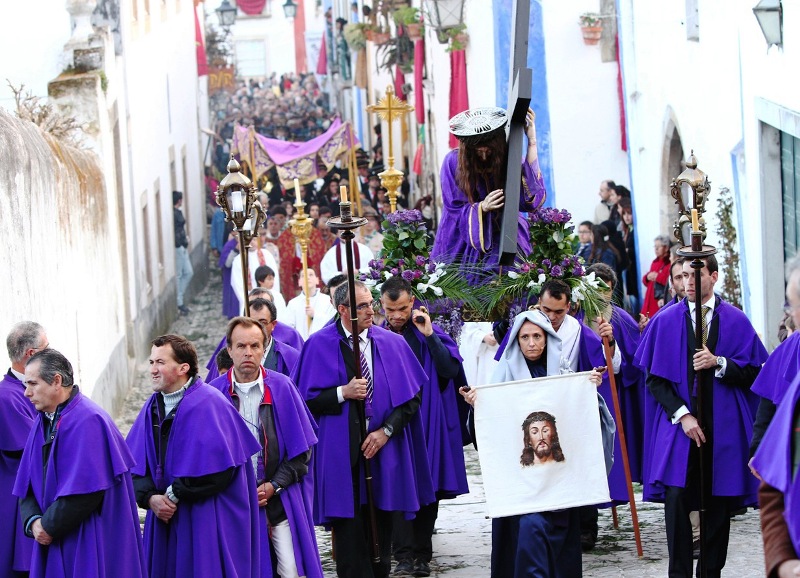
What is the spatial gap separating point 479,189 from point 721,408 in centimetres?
279

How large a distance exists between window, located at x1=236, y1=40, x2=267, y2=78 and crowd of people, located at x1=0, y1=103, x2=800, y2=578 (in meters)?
59.4

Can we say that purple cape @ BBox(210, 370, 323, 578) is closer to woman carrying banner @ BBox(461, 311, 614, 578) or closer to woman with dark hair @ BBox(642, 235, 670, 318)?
woman carrying banner @ BBox(461, 311, 614, 578)

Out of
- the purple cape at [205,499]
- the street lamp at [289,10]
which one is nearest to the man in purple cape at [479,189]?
A: the purple cape at [205,499]

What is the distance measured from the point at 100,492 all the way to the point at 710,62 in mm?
9354

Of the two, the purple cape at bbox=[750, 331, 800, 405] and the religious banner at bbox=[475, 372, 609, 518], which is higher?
the purple cape at bbox=[750, 331, 800, 405]

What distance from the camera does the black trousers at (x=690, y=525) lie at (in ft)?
28.3

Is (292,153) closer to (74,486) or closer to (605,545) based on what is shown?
(605,545)

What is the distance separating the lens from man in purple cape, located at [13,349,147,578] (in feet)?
22.7

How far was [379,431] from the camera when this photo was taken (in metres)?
9.02

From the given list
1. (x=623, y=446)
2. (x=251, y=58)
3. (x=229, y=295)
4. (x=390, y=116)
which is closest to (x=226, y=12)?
(x=251, y=58)

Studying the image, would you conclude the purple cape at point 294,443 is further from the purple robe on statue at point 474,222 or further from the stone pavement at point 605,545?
the purple robe on statue at point 474,222

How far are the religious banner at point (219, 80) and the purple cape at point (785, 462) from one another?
48323 millimetres

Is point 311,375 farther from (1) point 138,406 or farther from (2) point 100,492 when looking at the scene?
(1) point 138,406

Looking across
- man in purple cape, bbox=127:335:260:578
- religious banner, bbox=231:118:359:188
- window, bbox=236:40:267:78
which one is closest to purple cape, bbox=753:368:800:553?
man in purple cape, bbox=127:335:260:578
